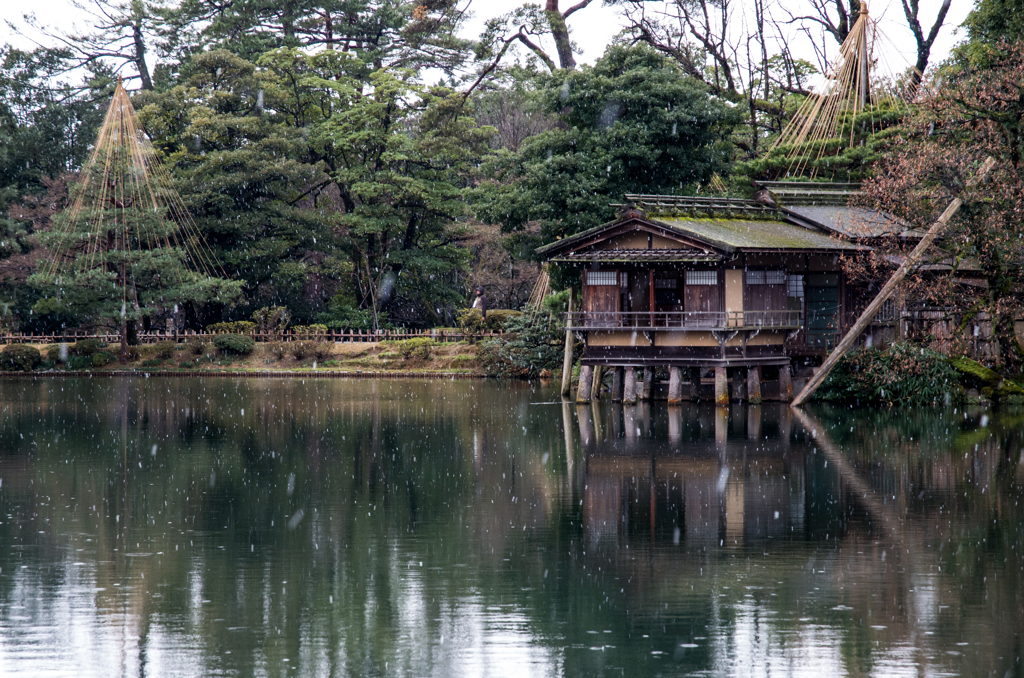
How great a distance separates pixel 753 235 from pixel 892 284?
14.1 ft

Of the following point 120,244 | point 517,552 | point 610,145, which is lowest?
point 517,552

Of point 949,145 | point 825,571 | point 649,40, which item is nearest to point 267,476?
point 825,571

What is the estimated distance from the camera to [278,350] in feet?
159

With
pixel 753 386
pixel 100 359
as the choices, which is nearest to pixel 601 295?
pixel 753 386

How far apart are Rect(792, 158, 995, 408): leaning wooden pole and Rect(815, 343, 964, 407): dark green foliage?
0.79 meters

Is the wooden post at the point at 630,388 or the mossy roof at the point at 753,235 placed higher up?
the mossy roof at the point at 753,235

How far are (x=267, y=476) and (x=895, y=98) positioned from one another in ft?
89.7

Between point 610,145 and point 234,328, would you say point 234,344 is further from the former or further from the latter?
point 610,145

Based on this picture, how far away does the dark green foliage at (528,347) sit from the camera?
4191cm

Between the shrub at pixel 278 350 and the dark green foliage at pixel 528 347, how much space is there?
10.5 metres

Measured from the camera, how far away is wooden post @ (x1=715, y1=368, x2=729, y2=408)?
30.0 m

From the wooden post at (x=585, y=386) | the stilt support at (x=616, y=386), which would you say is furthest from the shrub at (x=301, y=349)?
the stilt support at (x=616, y=386)

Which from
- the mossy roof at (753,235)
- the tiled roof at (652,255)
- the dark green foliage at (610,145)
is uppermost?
the dark green foliage at (610,145)

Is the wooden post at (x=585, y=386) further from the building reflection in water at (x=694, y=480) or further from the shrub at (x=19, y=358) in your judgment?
the shrub at (x=19, y=358)
